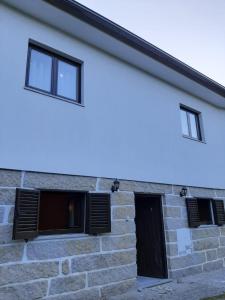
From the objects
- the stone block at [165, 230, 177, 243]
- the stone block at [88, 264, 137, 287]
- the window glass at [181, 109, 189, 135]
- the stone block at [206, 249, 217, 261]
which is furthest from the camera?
the window glass at [181, 109, 189, 135]

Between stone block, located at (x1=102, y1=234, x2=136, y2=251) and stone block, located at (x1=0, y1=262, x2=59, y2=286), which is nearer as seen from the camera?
stone block, located at (x1=0, y1=262, x2=59, y2=286)

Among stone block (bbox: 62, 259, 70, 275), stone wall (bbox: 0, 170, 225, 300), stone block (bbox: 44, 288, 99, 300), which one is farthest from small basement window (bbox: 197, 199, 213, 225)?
stone block (bbox: 62, 259, 70, 275)

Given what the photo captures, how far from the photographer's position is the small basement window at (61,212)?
15.2 feet

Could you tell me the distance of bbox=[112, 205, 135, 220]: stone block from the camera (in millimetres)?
5464

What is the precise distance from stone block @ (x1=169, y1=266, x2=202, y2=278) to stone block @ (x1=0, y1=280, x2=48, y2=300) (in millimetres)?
3347

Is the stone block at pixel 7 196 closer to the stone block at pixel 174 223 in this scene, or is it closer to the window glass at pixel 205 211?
the stone block at pixel 174 223

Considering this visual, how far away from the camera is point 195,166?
7.84 metres

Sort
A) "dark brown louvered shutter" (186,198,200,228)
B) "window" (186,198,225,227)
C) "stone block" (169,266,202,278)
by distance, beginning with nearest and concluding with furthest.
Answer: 1. "stone block" (169,266,202,278)
2. "dark brown louvered shutter" (186,198,200,228)
3. "window" (186,198,225,227)

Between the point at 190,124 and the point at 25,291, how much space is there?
→ 666 centimetres

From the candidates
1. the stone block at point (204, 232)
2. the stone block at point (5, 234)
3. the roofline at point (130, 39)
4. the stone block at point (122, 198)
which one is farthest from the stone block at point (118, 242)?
the roofline at point (130, 39)

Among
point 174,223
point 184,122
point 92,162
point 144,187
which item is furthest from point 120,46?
point 174,223

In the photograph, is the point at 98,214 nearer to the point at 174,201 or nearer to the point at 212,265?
the point at 174,201

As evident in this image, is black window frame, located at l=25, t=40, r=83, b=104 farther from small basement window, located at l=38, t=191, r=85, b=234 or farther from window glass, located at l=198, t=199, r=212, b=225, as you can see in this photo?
window glass, located at l=198, t=199, r=212, b=225

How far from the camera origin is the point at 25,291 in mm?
3977
